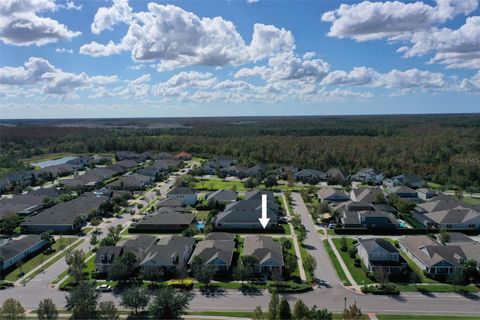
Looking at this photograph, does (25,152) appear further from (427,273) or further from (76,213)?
(427,273)

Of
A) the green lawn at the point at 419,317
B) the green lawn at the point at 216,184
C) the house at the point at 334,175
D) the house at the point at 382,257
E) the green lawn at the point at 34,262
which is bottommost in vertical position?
the green lawn at the point at 34,262

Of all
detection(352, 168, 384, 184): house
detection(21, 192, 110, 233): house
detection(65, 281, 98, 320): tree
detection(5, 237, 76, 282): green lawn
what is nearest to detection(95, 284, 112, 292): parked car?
detection(65, 281, 98, 320): tree

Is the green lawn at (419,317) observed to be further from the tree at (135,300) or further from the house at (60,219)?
the house at (60,219)

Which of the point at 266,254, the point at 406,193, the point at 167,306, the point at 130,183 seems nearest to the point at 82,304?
the point at 167,306

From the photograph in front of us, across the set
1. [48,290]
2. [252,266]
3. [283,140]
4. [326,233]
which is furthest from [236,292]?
[283,140]

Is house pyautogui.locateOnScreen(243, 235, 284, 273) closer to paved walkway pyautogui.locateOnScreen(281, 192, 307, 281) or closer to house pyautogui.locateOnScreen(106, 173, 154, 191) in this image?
paved walkway pyautogui.locateOnScreen(281, 192, 307, 281)

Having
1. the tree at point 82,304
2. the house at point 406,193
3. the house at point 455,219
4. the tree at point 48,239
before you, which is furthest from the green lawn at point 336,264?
the tree at point 48,239
